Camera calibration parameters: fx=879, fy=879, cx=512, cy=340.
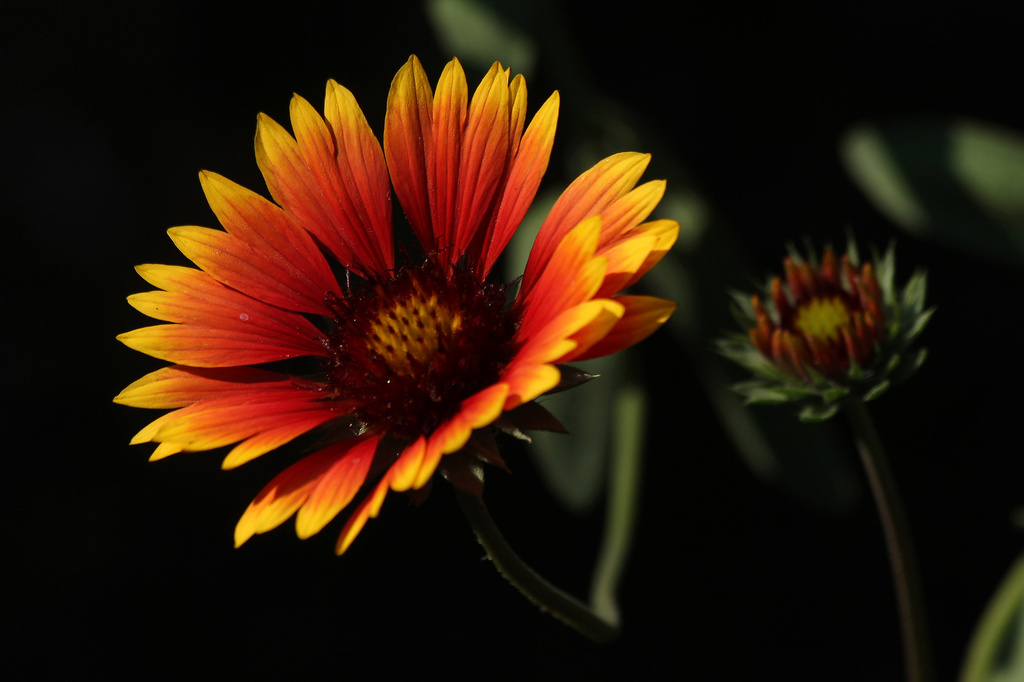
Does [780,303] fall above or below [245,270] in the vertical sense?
below

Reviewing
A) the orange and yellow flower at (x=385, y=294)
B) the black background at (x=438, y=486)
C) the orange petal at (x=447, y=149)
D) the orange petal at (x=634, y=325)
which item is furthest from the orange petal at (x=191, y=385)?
the black background at (x=438, y=486)

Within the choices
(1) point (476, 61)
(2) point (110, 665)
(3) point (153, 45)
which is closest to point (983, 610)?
(1) point (476, 61)

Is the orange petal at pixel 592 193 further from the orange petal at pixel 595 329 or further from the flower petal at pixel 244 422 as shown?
the flower petal at pixel 244 422

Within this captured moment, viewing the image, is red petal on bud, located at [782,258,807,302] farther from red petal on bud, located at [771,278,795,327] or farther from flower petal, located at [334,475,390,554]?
flower petal, located at [334,475,390,554]

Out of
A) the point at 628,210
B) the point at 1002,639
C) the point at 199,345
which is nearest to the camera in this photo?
the point at 628,210

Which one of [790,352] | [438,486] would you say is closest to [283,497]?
[790,352]

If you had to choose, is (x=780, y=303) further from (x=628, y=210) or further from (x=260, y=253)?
(x=260, y=253)
